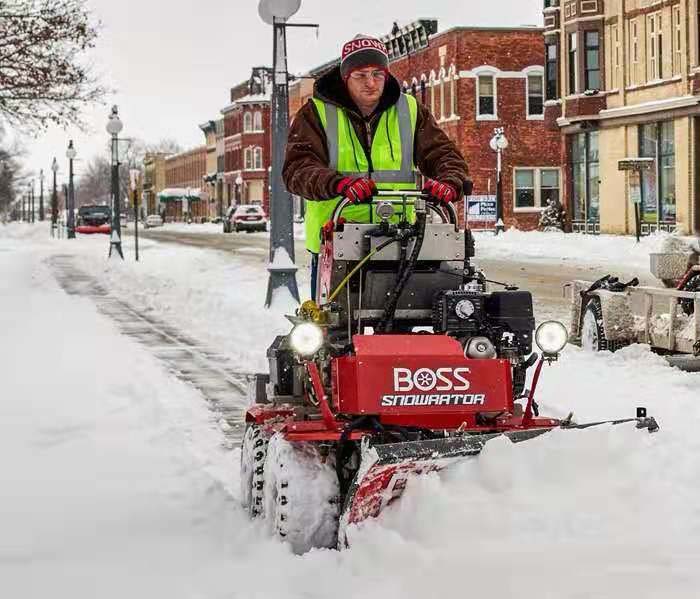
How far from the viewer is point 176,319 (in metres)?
16.6

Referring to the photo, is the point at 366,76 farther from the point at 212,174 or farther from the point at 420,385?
the point at 212,174

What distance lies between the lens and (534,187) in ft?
180

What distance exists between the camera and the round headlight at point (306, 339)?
512cm

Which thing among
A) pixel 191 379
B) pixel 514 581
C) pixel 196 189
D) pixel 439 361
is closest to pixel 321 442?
pixel 439 361

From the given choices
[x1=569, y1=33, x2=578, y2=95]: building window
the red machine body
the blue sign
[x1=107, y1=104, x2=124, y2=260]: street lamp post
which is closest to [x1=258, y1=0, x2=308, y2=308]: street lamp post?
the red machine body

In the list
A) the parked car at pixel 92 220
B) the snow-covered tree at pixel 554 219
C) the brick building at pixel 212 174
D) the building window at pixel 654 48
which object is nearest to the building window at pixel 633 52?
the building window at pixel 654 48

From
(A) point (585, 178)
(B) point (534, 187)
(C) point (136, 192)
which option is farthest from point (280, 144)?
(B) point (534, 187)

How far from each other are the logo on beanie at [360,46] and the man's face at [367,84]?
10cm

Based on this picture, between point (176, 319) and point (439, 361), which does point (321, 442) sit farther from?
point (176, 319)

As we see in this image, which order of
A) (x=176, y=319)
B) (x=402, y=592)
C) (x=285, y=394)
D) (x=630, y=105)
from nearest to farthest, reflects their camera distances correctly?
(x=402, y=592) < (x=285, y=394) < (x=176, y=319) < (x=630, y=105)

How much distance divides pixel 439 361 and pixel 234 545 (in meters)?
1.12

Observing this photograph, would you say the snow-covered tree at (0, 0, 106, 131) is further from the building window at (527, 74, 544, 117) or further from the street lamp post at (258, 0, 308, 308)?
the building window at (527, 74, 544, 117)

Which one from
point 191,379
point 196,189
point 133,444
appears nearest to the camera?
point 133,444

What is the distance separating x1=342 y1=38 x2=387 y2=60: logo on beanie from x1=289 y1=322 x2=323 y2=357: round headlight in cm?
150
